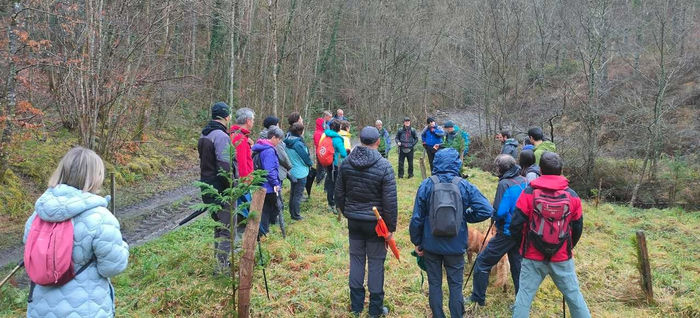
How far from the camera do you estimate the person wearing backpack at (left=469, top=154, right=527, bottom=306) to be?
474 centimetres

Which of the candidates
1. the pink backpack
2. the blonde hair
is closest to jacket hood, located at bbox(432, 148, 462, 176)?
the blonde hair

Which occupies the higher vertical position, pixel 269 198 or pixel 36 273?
pixel 36 273

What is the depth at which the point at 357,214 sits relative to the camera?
4512 mm

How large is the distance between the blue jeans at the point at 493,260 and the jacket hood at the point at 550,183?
985 mm

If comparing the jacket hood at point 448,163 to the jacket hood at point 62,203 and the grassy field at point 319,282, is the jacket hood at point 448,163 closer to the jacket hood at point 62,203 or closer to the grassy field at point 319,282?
the grassy field at point 319,282

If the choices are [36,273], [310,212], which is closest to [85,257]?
[36,273]

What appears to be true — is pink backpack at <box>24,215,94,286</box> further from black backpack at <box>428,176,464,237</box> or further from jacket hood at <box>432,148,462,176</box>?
jacket hood at <box>432,148,462,176</box>

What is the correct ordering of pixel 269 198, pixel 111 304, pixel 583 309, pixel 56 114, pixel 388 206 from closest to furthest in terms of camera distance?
1. pixel 111 304
2. pixel 583 309
3. pixel 388 206
4. pixel 269 198
5. pixel 56 114

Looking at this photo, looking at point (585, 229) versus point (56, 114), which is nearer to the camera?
point (585, 229)

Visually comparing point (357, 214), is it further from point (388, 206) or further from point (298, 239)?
point (298, 239)

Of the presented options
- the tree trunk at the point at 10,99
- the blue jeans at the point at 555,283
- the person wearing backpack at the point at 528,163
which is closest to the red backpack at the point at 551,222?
the blue jeans at the point at 555,283

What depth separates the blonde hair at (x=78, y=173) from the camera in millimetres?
2578

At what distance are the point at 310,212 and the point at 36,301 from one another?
6425mm

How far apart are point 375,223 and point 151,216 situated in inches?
277
